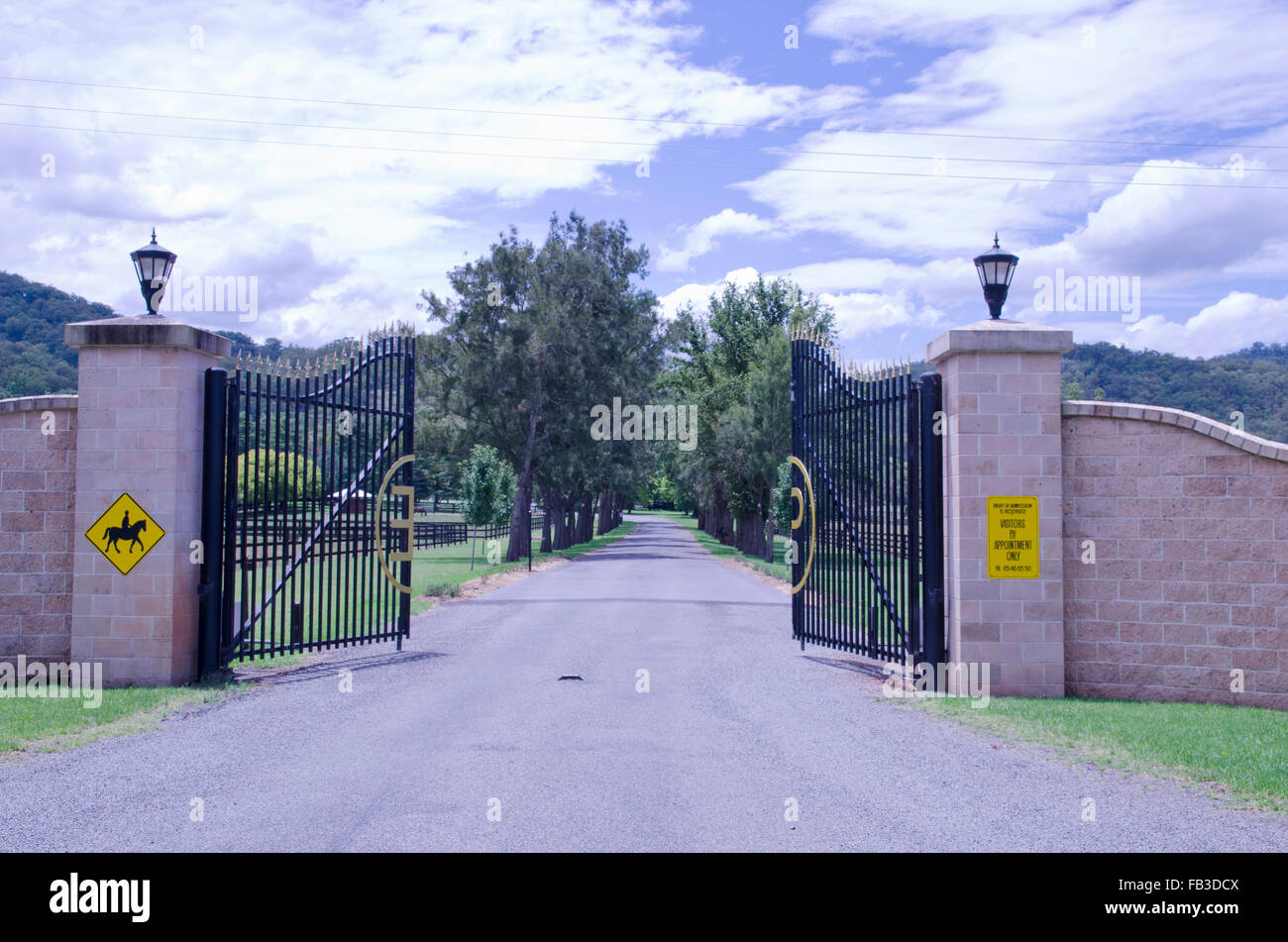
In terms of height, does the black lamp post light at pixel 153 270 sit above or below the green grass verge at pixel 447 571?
above

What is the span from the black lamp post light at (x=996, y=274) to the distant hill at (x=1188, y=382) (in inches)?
2184

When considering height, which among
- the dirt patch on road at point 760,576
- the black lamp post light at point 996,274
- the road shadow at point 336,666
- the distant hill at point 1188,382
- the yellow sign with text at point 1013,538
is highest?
the distant hill at point 1188,382

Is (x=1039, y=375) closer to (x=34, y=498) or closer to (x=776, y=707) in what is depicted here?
(x=776, y=707)

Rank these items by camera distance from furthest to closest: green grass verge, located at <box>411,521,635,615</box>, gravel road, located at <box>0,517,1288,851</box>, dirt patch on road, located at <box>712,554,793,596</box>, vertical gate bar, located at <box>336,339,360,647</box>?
dirt patch on road, located at <box>712,554,793,596</box> → green grass verge, located at <box>411,521,635,615</box> → vertical gate bar, located at <box>336,339,360,647</box> → gravel road, located at <box>0,517,1288,851</box>

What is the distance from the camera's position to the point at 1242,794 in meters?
5.98

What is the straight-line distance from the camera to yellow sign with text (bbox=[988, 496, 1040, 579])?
9.39 metres

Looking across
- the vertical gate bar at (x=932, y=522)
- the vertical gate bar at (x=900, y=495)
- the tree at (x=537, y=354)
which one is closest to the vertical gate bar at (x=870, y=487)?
the vertical gate bar at (x=900, y=495)

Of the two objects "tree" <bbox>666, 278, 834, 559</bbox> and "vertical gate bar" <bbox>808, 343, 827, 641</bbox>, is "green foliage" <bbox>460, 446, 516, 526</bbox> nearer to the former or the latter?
"tree" <bbox>666, 278, 834, 559</bbox>

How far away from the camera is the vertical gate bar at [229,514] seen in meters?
10.0

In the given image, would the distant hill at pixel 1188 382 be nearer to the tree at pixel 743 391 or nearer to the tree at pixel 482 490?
the tree at pixel 743 391

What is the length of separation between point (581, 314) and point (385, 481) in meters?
30.0

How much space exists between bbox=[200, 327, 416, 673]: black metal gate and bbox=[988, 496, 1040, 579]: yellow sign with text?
7.06 m

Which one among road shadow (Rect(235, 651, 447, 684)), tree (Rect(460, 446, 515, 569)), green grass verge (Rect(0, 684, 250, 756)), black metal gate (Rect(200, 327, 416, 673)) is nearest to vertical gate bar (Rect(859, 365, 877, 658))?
road shadow (Rect(235, 651, 447, 684))

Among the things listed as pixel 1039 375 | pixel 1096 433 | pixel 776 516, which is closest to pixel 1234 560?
pixel 1096 433
